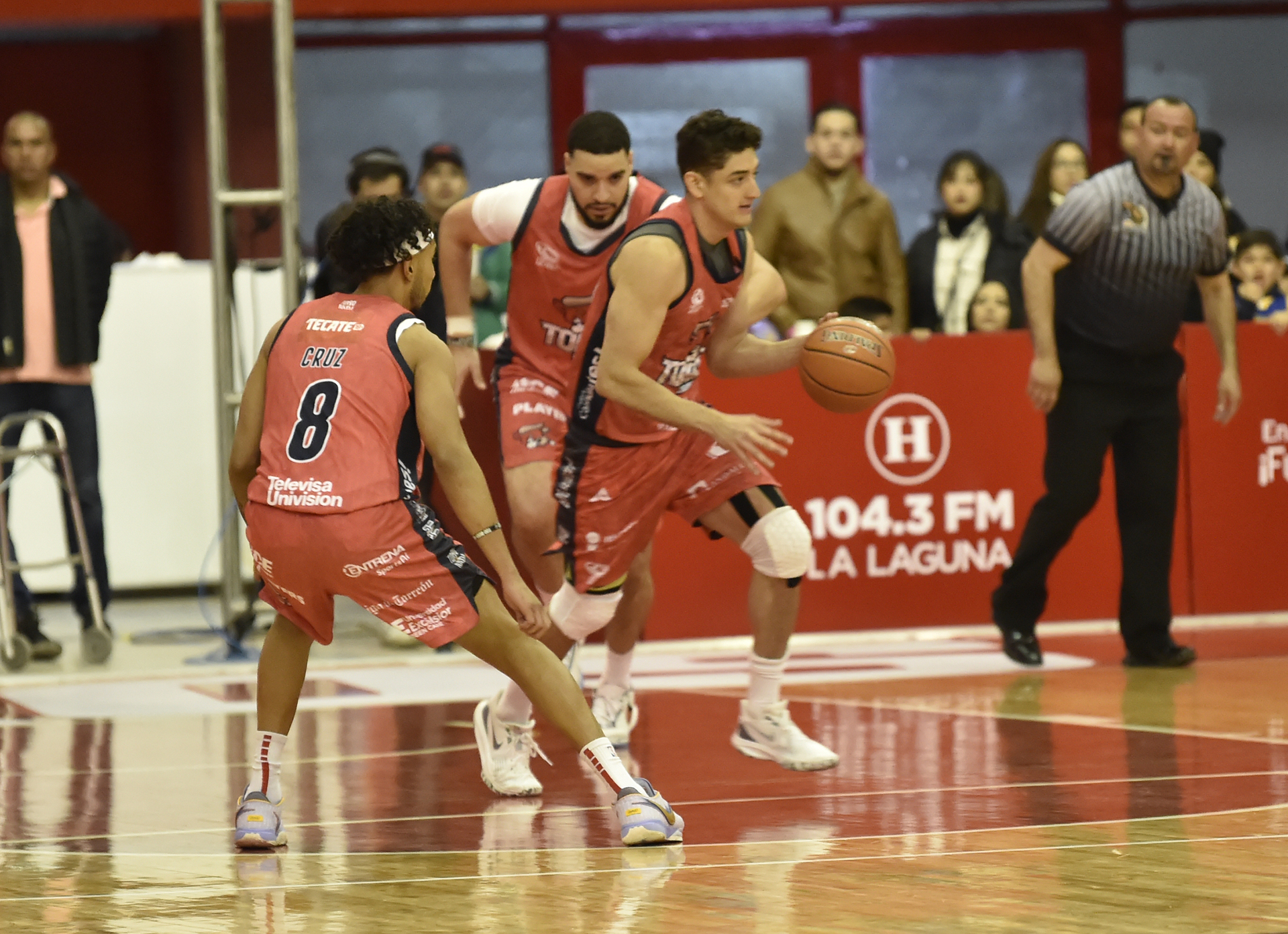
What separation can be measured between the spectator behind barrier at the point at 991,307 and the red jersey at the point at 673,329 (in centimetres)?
383

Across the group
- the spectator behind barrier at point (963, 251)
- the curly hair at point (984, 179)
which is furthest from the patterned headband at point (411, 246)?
the curly hair at point (984, 179)

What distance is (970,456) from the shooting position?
956 centimetres

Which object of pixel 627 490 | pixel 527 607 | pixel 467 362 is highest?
pixel 467 362

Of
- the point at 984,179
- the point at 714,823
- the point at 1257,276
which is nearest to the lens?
the point at 714,823

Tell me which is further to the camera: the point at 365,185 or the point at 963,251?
the point at 963,251

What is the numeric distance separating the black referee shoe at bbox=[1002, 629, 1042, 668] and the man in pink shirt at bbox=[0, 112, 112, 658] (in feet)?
13.5

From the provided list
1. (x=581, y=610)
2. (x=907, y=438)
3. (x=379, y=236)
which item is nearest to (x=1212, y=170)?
(x=907, y=438)

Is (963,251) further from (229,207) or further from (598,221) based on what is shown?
(229,207)

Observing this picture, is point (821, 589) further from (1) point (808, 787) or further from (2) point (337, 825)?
(2) point (337, 825)

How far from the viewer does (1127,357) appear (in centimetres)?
848

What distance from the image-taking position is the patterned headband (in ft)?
17.4

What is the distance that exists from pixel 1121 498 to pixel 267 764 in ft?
14.9

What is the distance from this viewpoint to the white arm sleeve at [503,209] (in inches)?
290

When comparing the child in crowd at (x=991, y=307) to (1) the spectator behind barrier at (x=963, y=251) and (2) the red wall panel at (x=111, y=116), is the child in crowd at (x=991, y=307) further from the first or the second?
(2) the red wall panel at (x=111, y=116)
